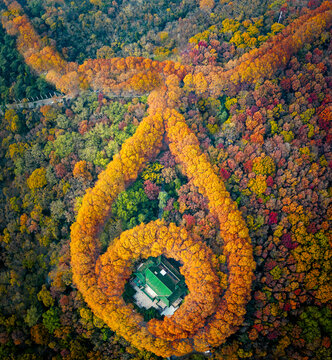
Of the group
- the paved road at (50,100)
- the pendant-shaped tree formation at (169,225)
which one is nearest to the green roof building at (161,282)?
the pendant-shaped tree formation at (169,225)

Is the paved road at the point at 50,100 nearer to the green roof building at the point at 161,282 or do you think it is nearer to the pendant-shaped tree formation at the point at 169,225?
the pendant-shaped tree formation at the point at 169,225

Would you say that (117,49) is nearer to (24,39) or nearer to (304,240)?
(24,39)

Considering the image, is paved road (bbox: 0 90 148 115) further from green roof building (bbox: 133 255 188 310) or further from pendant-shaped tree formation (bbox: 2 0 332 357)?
green roof building (bbox: 133 255 188 310)

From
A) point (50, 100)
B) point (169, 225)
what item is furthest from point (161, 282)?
point (50, 100)

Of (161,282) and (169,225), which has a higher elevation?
(169,225)

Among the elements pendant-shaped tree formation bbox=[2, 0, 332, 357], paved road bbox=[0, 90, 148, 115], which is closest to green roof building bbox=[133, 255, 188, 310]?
pendant-shaped tree formation bbox=[2, 0, 332, 357]

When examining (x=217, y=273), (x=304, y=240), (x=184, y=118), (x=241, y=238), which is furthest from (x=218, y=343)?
(x=184, y=118)

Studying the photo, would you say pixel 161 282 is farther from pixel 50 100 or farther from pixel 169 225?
pixel 50 100
